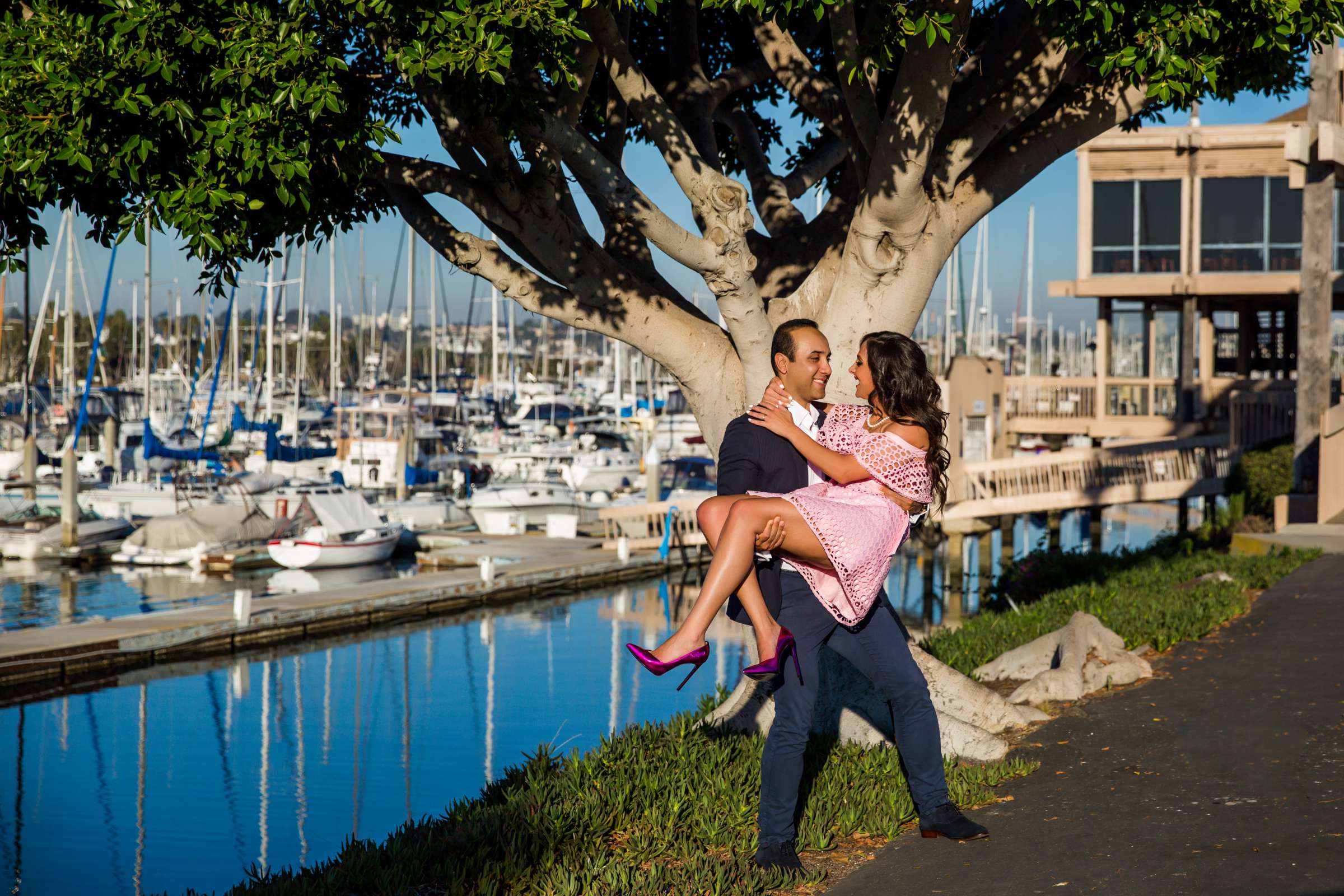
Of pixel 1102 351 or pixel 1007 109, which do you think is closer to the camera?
pixel 1007 109

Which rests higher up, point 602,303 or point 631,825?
point 602,303

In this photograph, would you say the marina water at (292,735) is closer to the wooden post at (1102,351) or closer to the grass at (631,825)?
the grass at (631,825)

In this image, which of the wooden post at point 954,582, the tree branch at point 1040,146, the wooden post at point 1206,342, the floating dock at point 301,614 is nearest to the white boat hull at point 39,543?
the floating dock at point 301,614

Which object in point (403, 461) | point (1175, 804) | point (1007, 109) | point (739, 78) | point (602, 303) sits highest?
point (739, 78)

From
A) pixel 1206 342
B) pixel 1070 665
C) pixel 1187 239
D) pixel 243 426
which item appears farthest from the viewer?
pixel 243 426

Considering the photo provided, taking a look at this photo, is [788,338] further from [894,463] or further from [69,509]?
[69,509]

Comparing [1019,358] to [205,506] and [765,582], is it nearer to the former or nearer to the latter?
[205,506]

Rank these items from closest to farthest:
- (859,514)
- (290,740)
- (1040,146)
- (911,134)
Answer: (859,514) → (911,134) → (1040,146) → (290,740)

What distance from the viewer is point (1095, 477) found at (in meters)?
25.0

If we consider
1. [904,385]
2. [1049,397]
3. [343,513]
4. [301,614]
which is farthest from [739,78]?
[343,513]

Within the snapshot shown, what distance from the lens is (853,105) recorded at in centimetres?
792

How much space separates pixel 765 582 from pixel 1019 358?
6991 inches

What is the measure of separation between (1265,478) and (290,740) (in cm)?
1476

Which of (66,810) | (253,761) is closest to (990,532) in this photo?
(253,761)
